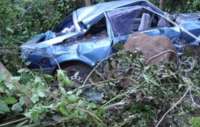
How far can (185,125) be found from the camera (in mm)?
3238

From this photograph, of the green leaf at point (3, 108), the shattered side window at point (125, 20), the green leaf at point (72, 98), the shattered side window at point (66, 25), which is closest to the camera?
the green leaf at point (3, 108)

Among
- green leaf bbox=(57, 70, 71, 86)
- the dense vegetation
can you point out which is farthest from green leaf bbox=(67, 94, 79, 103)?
green leaf bbox=(57, 70, 71, 86)

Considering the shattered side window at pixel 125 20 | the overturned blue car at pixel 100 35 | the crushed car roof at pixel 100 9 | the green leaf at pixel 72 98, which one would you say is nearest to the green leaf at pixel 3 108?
the green leaf at pixel 72 98

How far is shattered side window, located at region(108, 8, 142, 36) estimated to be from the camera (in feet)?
25.2

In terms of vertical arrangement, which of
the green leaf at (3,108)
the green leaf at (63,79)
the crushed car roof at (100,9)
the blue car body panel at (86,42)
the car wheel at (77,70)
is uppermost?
the crushed car roof at (100,9)

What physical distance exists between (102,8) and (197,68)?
3.35m

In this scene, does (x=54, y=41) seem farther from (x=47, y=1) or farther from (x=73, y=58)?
(x=47, y=1)

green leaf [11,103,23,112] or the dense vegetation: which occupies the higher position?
green leaf [11,103,23,112]

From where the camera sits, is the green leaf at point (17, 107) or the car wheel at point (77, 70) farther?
the car wheel at point (77, 70)

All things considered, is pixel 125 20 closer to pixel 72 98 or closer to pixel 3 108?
pixel 72 98

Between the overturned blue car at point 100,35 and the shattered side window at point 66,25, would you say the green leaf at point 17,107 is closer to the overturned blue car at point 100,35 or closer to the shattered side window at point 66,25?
the overturned blue car at point 100,35

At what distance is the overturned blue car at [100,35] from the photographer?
24.7 feet

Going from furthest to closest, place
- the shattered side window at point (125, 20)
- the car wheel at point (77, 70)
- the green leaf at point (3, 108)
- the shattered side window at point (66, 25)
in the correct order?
1. the shattered side window at point (66, 25)
2. the shattered side window at point (125, 20)
3. the car wheel at point (77, 70)
4. the green leaf at point (3, 108)

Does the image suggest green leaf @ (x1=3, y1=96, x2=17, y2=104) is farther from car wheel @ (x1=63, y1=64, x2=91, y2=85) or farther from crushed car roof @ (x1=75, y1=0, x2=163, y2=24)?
crushed car roof @ (x1=75, y1=0, x2=163, y2=24)
